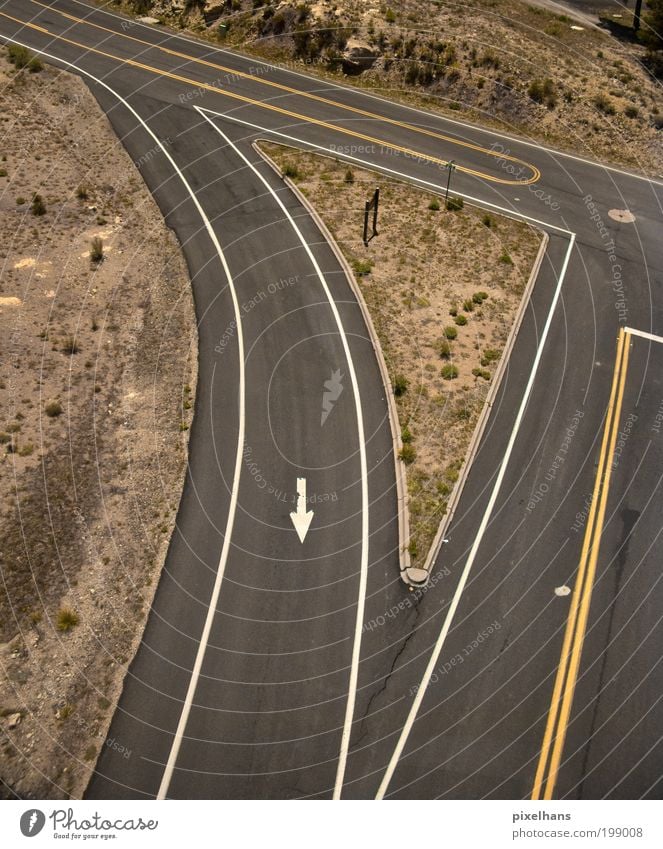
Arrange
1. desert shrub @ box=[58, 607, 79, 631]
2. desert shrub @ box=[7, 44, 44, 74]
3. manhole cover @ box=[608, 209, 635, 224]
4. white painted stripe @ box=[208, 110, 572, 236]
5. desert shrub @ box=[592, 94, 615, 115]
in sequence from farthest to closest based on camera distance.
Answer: desert shrub @ box=[7, 44, 44, 74] → desert shrub @ box=[592, 94, 615, 115] → manhole cover @ box=[608, 209, 635, 224] → white painted stripe @ box=[208, 110, 572, 236] → desert shrub @ box=[58, 607, 79, 631]

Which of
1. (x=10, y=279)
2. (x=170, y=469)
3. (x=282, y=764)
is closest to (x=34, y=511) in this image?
(x=170, y=469)

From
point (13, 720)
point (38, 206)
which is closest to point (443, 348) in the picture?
point (13, 720)

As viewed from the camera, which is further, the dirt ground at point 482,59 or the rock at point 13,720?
the dirt ground at point 482,59

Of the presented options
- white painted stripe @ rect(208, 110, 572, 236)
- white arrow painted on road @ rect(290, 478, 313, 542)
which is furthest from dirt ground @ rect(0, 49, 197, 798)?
white painted stripe @ rect(208, 110, 572, 236)

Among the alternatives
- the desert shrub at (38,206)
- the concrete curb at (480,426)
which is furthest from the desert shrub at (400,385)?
the desert shrub at (38,206)

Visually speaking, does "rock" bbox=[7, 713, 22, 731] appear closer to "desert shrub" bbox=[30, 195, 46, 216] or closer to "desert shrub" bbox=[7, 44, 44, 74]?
"desert shrub" bbox=[30, 195, 46, 216]

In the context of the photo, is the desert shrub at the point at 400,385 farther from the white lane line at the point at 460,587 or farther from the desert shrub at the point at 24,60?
the desert shrub at the point at 24,60
